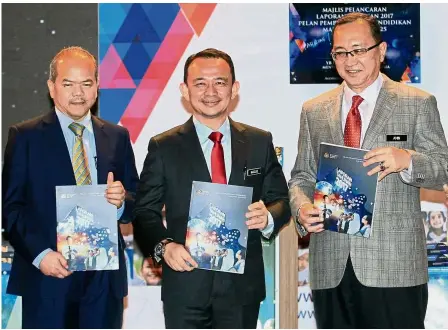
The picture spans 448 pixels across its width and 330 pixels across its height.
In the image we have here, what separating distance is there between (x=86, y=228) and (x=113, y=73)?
2.02 m

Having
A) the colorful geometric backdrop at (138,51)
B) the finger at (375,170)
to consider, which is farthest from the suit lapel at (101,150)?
the colorful geometric backdrop at (138,51)

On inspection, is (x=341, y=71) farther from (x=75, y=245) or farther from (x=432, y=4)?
(x=432, y=4)

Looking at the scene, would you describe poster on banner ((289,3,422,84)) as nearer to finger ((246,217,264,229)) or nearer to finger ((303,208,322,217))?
finger ((303,208,322,217))

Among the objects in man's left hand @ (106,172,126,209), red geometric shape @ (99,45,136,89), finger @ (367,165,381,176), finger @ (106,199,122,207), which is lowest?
finger @ (106,199,122,207)

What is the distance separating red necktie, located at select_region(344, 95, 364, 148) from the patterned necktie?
133 cm

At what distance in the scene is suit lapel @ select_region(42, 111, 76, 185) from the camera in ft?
11.5

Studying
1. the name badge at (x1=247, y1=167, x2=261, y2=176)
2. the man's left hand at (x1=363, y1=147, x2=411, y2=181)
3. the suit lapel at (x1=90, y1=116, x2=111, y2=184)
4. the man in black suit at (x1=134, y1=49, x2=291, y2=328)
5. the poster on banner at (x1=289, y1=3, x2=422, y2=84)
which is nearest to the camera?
the man's left hand at (x1=363, y1=147, x2=411, y2=181)

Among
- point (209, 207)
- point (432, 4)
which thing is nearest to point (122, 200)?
point (209, 207)

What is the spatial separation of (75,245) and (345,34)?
1714 millimetres

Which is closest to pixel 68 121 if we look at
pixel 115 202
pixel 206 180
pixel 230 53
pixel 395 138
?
pixel 115 202

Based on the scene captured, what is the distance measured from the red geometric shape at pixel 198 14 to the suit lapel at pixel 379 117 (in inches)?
83.2

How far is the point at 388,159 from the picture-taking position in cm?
322

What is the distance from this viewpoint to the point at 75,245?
343 cm

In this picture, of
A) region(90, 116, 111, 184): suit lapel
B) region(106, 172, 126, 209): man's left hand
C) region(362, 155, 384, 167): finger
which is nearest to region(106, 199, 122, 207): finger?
region(106, 172, 126, 209): man's left hand
